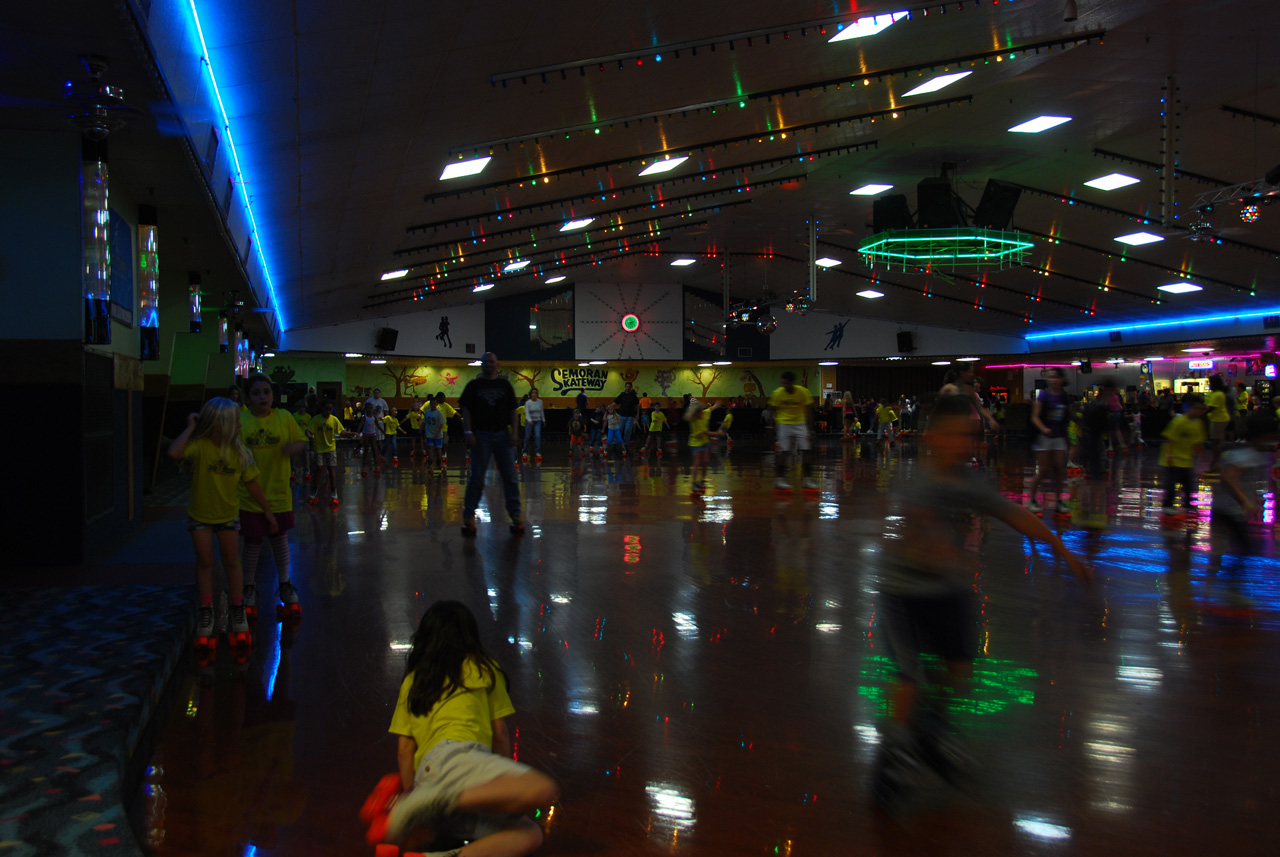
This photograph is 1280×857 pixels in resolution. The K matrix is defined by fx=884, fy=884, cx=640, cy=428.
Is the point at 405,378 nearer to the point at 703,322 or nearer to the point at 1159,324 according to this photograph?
the point at 703,322

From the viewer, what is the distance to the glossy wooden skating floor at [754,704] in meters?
2.36

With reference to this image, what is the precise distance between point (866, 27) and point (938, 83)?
9.24 ft

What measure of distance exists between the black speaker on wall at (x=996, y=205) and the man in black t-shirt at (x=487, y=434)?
1058cm

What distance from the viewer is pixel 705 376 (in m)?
33.5

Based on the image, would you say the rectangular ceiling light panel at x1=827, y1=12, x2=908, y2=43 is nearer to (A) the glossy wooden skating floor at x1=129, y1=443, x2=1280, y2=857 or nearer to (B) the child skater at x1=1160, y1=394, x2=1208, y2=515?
(B) the child skater at x1=1160, y1=394, x2=1208, y2=515

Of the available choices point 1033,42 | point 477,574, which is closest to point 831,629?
point 477,574

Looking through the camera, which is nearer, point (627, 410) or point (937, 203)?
point (937, 203)

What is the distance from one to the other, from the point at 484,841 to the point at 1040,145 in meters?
14.8

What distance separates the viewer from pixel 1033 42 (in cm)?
953

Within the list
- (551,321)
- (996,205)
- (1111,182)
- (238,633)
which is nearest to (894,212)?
(996,205)

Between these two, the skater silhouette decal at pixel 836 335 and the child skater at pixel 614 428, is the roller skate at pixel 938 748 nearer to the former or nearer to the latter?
the child skater at pixel 614 428

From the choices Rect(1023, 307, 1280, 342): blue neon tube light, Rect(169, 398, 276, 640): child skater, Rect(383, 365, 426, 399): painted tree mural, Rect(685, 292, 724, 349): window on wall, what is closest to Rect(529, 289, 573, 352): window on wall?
Rect(685, 292, 724, 349): window on wall

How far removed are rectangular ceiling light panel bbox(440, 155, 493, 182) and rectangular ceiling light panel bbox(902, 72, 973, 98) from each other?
5.38 m

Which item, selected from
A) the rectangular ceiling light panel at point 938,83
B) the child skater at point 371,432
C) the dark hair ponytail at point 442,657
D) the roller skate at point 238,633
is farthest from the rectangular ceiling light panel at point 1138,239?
the dark hair ponytail at point 442,657
